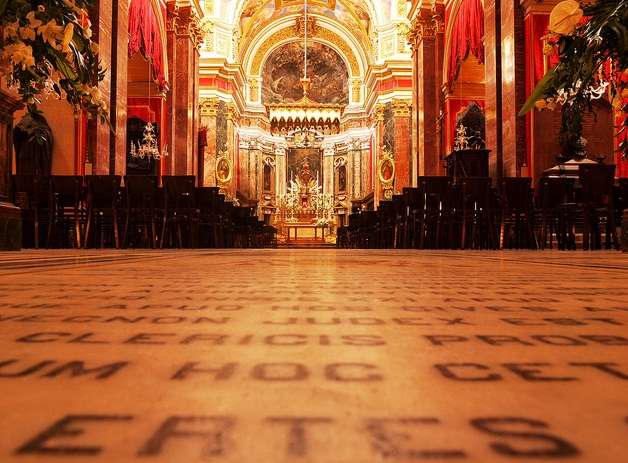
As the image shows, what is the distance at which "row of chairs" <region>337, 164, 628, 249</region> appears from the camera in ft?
20.5

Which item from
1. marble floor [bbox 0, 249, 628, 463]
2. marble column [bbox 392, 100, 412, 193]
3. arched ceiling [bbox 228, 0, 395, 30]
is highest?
arched ceiling [bbox 228, 0, 395, 30]

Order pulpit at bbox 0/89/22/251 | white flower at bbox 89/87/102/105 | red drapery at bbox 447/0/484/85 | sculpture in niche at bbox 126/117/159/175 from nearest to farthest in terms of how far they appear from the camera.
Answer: white flower at bbox 89/87/102/105 → pulpit at bbox 0/89/22/251 → red drapery at bbox 447/0/484/85 → sculpture in niche at bbox 126/117/159/175

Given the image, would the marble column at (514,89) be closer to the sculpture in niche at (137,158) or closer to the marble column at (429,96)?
the marble column at (429,96)

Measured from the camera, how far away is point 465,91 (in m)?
12.9

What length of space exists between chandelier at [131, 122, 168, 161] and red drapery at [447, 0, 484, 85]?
5978 mm

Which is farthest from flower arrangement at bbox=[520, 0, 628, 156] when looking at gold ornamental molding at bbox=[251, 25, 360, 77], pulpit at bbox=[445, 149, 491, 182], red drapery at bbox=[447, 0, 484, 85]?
gold ornamental molding at bbox=[251, 25, 360, 77]

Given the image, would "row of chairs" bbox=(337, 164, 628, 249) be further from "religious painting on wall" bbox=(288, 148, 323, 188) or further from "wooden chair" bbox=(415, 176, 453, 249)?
"religious painting on wall" bbox=(288, 148, 323, 188)

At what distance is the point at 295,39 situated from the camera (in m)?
24.5

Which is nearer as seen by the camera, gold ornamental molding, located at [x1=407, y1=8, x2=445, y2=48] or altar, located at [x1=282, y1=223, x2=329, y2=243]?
gold ornamental molding, located at [x1=407, y1=8, x2=445, y2=48]

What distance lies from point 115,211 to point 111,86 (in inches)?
81.4

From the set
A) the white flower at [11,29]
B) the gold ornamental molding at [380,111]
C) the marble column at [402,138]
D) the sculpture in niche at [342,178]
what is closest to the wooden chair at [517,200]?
the white flower at [11,29]

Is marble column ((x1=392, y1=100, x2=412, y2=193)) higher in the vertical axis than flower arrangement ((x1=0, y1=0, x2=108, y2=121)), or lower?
higher

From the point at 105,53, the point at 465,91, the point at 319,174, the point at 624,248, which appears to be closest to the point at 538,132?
the point at 624,248

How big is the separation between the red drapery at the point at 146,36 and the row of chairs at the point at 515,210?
5242 mm
